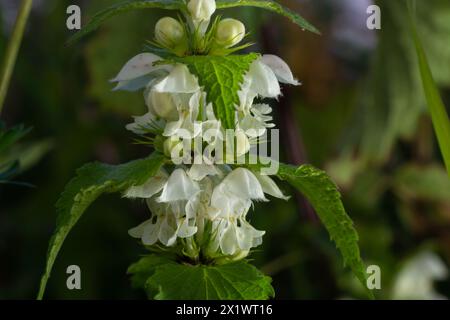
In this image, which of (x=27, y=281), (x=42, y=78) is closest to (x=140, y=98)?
(x=27, y=281)

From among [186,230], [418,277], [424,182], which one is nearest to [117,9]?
[186,230]

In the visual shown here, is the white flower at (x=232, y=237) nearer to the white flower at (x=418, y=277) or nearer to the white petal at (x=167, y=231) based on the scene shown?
the white petal at (x=167, y=231)

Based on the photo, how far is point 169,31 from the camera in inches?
18.0

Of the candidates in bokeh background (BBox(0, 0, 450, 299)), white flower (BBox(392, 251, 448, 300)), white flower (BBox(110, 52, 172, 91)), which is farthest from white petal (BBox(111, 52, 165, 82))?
white flower (BBox(392, 251, 448, 300))

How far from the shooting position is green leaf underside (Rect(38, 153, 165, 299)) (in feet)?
1.42

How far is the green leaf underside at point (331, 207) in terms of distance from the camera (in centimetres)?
45

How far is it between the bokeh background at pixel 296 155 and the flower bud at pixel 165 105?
1.21ft

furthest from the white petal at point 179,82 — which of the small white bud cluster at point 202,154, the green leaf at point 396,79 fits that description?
the green leaf at point 396,79

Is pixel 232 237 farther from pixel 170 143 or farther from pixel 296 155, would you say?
pixel 296 155

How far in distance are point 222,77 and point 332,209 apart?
98 millimetres

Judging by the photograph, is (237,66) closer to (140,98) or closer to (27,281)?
(140,98)

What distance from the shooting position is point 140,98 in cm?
98

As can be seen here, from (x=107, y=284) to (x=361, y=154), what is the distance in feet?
1.16

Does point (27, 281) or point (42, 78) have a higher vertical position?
point (42, 78)
